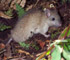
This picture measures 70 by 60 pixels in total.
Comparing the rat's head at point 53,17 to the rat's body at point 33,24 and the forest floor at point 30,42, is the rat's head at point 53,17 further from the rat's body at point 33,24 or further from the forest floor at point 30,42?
the forest floor at point 30,42

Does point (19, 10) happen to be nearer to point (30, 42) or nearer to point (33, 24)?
point (33, 24)

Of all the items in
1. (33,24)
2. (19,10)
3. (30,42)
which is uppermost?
(19,10)

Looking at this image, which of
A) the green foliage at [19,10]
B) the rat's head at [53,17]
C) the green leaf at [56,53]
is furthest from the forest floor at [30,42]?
the green leaf at [56,53]

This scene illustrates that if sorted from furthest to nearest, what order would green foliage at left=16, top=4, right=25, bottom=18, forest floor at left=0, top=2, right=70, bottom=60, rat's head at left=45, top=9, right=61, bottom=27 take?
1. rat's head at left=45, top=9, right=61, bottom=27
2. green foliage at left=16, top=4, right=25, bottom=18
3. forest floor at left=0, top=2, right=70, bottom=60

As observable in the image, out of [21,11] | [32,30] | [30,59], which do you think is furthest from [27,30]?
[30,59]

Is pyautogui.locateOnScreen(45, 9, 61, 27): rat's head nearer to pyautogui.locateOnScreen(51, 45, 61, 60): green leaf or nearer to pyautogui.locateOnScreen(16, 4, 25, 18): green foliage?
pyautogui.locateOnScreen(16, 4, 25, 18): green foliage

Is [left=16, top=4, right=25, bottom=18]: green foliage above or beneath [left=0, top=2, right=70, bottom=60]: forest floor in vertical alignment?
above

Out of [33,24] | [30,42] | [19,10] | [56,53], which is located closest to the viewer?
[56,53]

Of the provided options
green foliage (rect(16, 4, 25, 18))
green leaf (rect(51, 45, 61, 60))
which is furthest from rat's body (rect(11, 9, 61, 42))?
green leaf (rect(51, 45, 61, 60))

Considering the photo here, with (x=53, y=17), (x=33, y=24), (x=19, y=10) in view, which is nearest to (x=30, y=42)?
(x=33, y=24)
